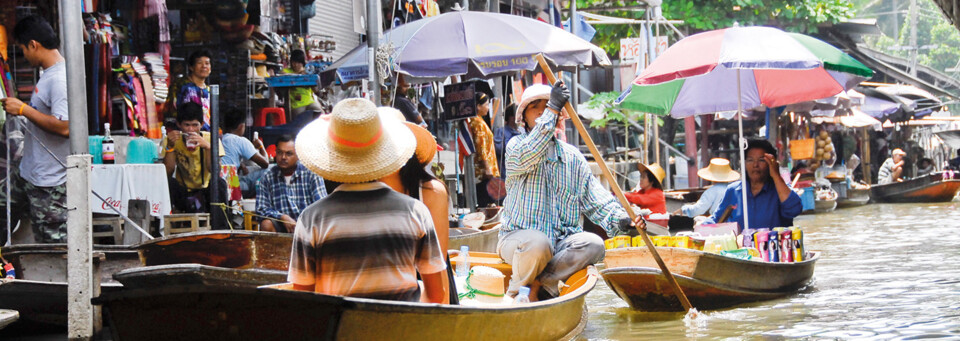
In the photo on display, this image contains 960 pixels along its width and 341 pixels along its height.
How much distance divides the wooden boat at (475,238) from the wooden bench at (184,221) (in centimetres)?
227

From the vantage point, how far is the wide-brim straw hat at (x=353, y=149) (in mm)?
4094

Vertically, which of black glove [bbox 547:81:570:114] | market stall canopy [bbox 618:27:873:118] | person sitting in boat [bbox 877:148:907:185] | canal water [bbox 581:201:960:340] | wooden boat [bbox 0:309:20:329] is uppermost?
market stall canopy [bbox 618:27:873:118]

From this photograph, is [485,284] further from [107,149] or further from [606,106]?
[606,106]

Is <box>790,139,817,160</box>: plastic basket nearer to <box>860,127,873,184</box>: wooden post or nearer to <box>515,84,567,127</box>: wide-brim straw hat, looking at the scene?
<box>860,127,873,184</box>: wooden post

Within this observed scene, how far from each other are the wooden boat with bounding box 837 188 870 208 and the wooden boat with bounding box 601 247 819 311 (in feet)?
57.3

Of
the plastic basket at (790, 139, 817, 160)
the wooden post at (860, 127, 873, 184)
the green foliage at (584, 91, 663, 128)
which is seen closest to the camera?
the plastic basket at (790, 139, 817, 160)

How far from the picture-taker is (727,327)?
800 centimetres

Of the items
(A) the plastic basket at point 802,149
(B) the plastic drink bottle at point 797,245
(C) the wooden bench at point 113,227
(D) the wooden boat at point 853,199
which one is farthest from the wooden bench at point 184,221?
(D) the wooden boat at point 853,199

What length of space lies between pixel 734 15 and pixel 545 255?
20664 mm

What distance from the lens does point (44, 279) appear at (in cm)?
753

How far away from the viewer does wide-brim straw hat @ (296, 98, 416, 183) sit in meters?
4.09

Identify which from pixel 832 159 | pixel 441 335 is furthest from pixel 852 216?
pixel 441 335

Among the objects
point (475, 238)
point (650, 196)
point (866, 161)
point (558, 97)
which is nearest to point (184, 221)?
point (475, 238)

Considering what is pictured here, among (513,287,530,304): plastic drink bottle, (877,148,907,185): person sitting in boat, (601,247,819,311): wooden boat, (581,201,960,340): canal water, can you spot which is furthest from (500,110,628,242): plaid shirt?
(877,148,907,185): person sitting in boat
